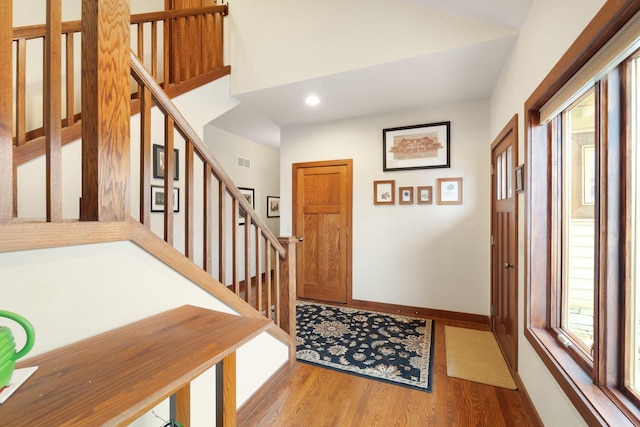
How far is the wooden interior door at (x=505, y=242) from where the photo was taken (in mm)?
2037

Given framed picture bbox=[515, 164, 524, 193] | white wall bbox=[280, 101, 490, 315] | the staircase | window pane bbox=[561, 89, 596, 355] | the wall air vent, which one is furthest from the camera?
the wall air vent

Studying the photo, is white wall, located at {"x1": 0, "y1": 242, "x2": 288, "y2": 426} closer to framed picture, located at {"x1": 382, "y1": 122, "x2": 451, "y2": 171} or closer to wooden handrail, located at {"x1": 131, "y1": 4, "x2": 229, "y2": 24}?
wooden handrail, located at {"x1": 131, "y1": 4, "x2": 229, "y2": 24}

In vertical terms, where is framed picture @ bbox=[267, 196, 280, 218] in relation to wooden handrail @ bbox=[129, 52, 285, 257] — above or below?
below

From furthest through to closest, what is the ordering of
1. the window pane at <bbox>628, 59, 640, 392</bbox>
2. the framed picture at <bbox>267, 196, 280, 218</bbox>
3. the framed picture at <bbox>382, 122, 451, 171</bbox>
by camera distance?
the framed picture at <bbox>267, 196, 280, 218</bbox> < the framed picture at <bbox>382, 122, 451, 171</bbox> < the window pane at <bbox>628, 59, 640, 392</bbox>

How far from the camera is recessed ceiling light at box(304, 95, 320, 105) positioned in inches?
116

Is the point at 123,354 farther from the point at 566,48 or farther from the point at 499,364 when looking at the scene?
the point at 499,364

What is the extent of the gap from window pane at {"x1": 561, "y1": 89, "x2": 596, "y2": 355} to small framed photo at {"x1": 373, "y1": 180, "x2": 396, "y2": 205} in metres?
1.84

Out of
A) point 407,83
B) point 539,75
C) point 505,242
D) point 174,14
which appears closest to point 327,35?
point 407,83

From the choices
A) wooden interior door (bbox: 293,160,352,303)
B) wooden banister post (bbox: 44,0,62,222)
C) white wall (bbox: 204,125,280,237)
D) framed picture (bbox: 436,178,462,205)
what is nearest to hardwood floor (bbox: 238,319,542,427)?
wooden banister post (bbox: 44,0,62,222)

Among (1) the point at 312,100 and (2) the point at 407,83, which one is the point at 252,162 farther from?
(2) the point at 407,83

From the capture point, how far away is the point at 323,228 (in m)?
3.79

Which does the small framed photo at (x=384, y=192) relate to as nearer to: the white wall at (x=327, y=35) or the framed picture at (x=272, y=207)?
the white wall at (x=327, y=35)

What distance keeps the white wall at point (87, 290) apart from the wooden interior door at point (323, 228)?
245 centimetres


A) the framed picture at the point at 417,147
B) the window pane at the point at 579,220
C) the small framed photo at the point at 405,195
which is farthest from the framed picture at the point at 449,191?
the window pane at the point at 579,220
